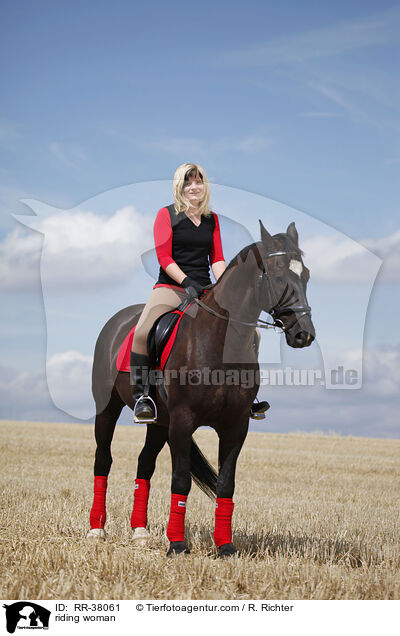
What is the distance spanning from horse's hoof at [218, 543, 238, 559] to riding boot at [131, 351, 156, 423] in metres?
1.41

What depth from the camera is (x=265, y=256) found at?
5199mm

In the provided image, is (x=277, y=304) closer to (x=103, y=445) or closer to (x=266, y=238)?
(x=266, y=238)

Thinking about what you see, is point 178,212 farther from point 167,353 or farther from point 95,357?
point 95,357

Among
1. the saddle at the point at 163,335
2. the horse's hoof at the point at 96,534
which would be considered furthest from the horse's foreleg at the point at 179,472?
the horse's hoof at the point at 96,534

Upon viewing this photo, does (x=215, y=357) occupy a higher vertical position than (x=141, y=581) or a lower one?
higher

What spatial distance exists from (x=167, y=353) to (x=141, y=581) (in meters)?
2.11

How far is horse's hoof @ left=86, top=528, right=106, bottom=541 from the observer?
6836 millimetres

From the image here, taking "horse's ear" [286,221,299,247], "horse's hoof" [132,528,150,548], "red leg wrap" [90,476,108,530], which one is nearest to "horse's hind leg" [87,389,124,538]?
"red leg wrap" [90,476,108,530]

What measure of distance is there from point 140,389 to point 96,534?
6.25ft

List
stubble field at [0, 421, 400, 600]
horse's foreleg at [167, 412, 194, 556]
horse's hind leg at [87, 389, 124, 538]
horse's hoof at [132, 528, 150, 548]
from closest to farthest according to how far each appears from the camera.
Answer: stubble field at [0, 421, 400, 600]
horse's foreleg at [167, 412, 194, 556]
horse's hoof at [132, 528, 150, 548]
horse's hind leg at [87, 389, 124, 538]

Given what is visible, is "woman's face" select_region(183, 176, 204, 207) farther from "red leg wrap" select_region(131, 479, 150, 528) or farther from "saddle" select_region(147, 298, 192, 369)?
"red leg wrap" select_region(131, 479, 150, 528)
